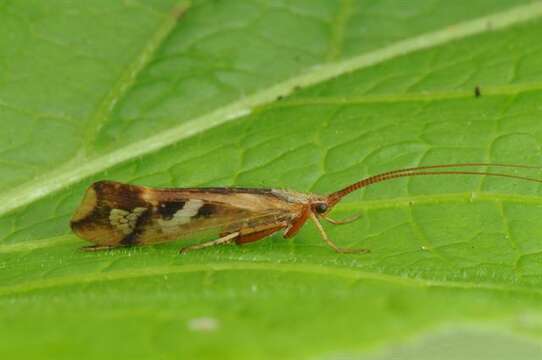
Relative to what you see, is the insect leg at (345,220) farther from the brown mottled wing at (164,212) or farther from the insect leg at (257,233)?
the insect leg at (257,233)

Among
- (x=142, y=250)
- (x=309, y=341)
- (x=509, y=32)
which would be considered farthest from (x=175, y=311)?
(x=509, y=32)

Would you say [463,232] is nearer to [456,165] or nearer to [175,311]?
[456,165]

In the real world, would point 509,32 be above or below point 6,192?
above

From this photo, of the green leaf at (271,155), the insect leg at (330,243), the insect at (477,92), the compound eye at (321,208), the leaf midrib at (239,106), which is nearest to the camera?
the green leaf at (271,155)

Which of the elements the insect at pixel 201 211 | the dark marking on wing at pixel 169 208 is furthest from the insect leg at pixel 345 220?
the dark marking on wing at pixel 169 208

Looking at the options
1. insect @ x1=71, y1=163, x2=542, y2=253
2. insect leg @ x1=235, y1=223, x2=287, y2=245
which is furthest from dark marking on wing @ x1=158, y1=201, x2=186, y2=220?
insect leg @ x1=235, y1=223, x2=287, y2=245
